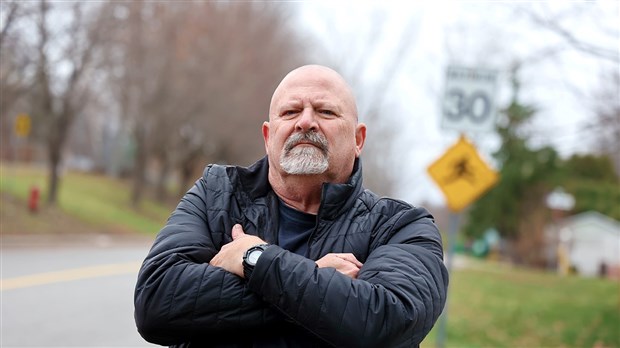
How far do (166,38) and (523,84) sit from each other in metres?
26.1

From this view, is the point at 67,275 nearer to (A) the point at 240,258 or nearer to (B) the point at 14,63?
(B) the point at 14,63

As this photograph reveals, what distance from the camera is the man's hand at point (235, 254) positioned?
8.94ft

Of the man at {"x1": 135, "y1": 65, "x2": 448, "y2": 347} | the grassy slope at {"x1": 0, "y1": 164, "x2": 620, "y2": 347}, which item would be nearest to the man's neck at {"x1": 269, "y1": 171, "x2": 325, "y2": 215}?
the man at {"x1": 135, "y1": 65, "x2": 448, "y2": 347}

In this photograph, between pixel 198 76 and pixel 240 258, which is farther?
pixel 198 76

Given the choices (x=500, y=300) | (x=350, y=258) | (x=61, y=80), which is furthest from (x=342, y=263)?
(x=61, y=80)

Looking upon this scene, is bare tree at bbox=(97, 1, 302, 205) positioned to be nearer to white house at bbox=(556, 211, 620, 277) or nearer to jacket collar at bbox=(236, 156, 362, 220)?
white house at bbox=(556, 211, 620, 277)

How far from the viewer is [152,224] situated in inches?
1480

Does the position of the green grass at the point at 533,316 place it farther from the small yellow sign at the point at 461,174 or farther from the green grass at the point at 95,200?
the green grass at the point at 95,200

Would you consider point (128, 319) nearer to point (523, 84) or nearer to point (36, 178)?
point (523, 84)

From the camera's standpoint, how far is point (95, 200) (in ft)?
127

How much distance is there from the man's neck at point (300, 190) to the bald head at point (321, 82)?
0.85ft

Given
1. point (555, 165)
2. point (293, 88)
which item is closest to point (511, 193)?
point (555, 165)

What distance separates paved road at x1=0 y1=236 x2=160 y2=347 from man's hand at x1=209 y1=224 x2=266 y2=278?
22.1 feet

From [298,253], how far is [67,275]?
567 inches
